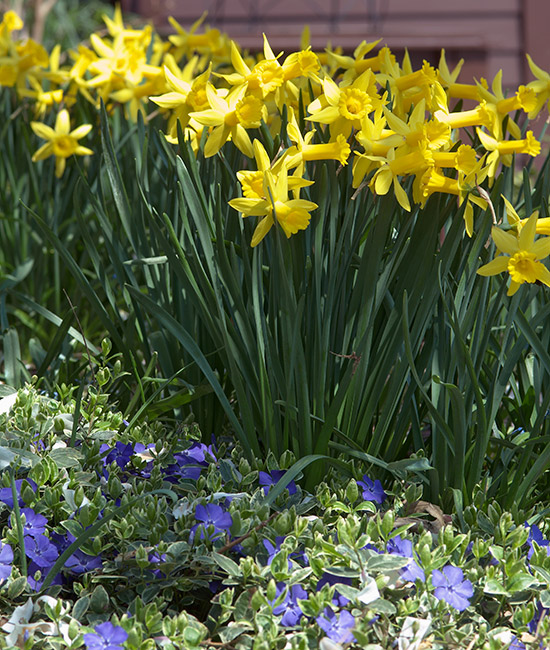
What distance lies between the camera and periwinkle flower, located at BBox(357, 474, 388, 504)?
3.93ft

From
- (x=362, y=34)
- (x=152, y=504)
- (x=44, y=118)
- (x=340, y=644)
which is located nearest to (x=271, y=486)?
(x=152, y=504)

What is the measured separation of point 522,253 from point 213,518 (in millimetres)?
611

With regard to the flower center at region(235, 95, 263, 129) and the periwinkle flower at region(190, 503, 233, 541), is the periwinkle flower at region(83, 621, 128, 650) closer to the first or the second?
the periwinkle flower at region(190, 503, 233, 541)

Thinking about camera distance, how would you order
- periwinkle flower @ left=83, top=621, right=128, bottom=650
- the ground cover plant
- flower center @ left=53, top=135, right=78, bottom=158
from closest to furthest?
1. periwinkle flower @ left=83, top=621, right=128, bottom=650
2. the ground cover plant
3. flower center @ left=53, top=135, right=78, bottom=158

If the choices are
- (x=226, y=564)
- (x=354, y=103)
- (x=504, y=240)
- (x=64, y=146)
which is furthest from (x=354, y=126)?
(x=64, y=146)

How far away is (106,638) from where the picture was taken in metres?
0.92

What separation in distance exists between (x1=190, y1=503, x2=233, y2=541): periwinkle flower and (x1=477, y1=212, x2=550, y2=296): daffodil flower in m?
0.55

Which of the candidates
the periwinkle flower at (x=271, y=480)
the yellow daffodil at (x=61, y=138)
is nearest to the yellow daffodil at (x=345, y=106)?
the periwinkle flower at (x=271, y=480)

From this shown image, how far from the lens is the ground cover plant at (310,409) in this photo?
1.02 m

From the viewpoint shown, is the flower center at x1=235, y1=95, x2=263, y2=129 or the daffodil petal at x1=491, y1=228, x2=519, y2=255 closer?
the daffodil petal at x1=491, y1=228, x2=519, y2=255

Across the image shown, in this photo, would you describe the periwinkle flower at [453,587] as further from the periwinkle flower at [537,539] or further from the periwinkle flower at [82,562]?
the periwinkle flower at [82,562]

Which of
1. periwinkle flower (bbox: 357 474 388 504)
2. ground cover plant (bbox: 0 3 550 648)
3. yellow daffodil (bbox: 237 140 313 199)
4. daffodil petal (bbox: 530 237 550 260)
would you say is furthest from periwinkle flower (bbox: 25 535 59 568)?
daffodil petal (bbox: 530 237 550 260)

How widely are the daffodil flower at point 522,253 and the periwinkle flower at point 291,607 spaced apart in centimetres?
53

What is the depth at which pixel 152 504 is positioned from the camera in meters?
1.10
